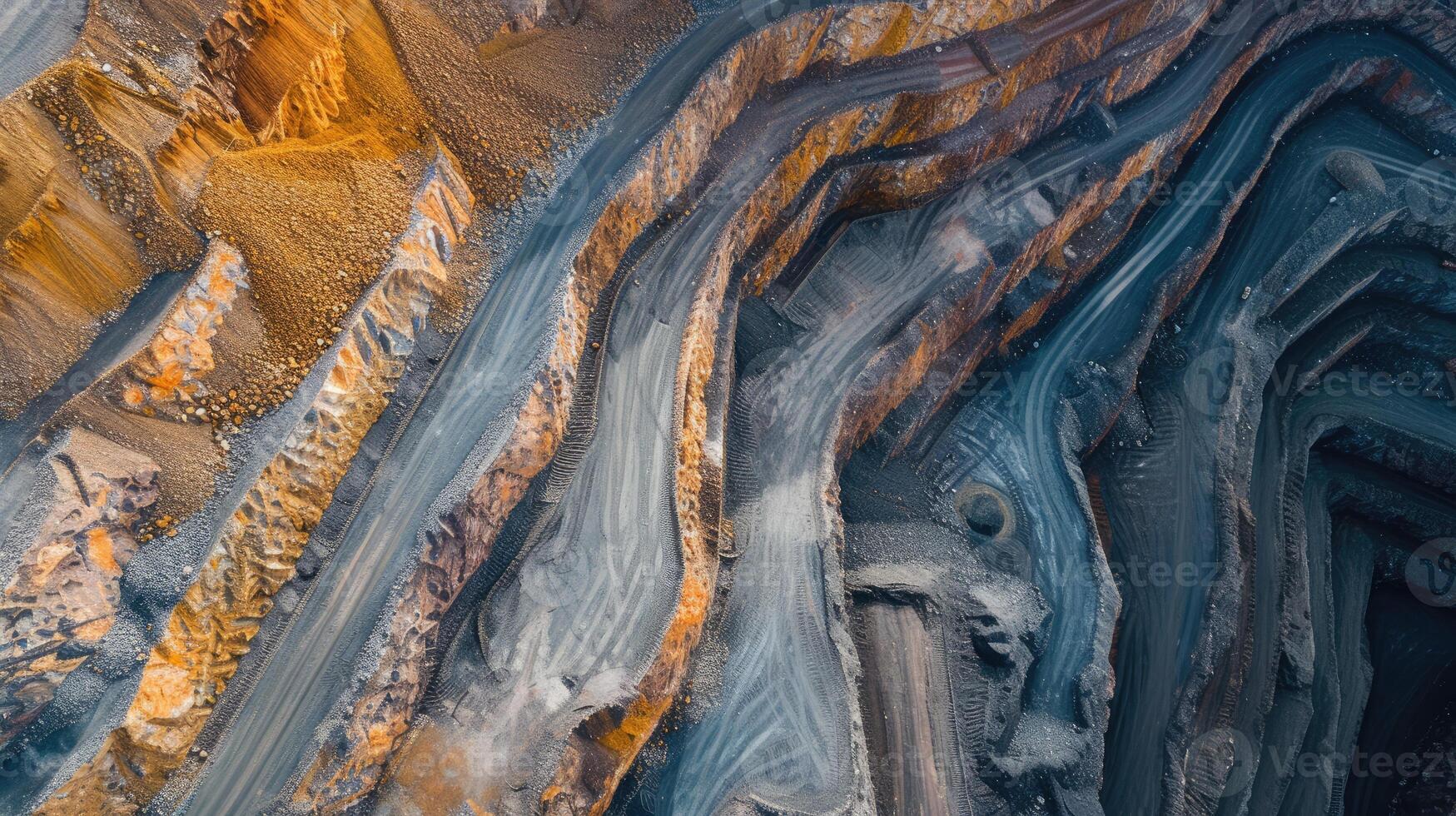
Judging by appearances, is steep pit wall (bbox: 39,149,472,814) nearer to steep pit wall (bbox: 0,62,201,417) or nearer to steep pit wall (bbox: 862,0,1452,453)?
steep pit wall (bbox: 0,62,201,417)

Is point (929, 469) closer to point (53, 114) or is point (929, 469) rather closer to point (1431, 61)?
point (53, 114)

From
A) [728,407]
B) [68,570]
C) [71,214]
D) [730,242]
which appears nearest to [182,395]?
[68,570]

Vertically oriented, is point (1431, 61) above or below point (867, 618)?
above

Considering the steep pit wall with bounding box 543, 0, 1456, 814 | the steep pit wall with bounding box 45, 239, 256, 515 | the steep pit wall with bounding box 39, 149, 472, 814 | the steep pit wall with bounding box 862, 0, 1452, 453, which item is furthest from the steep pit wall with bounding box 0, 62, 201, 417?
the steep pit wall with bounding box 862, 0, 1452, 453

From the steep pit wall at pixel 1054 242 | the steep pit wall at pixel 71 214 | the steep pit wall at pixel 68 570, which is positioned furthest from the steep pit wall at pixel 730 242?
the steep pit wall at pixel 71 214

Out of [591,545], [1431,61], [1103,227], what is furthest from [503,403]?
[1431,61]

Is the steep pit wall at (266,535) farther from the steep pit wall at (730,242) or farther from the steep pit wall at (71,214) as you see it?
the steep pit wall at (71,214)

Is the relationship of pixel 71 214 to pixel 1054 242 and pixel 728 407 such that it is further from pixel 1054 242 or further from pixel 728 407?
pixel 1054 242
